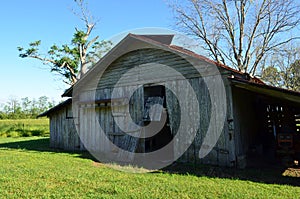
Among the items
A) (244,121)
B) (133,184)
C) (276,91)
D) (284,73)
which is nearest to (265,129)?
(244,121)

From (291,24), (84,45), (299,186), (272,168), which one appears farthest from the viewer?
(84,45)

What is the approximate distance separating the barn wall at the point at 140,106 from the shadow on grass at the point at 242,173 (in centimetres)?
59

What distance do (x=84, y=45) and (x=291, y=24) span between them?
21608 mm

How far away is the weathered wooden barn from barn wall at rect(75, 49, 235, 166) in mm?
32

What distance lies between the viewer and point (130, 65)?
10625mm

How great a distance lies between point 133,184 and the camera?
236 inches

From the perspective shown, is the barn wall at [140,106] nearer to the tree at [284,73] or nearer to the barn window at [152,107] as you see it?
the barn window at [152,107]

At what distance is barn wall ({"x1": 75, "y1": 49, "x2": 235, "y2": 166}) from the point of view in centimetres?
831

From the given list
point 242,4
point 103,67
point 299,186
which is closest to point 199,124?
point 299,186

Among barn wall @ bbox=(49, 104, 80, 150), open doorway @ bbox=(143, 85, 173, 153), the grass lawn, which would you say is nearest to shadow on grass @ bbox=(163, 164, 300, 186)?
the grass lawn

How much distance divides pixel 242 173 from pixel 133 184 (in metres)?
3.40

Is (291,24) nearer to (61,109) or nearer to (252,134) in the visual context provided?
(252,134)

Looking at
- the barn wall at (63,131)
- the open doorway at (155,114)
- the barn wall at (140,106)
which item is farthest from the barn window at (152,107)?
the barn wall at (63,131)

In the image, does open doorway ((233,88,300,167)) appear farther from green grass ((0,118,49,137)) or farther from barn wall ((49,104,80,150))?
green grass ((0,118,49,137))
